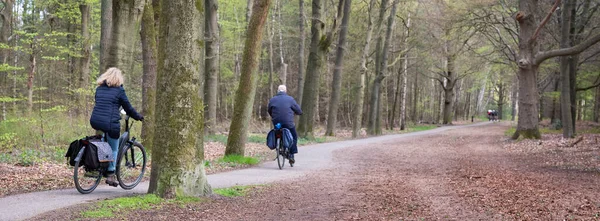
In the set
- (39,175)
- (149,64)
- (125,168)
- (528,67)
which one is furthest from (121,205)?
(528,67)

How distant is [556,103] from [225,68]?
25496 millimetres

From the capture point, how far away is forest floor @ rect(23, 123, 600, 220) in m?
6.36

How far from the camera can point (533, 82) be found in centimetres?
2172

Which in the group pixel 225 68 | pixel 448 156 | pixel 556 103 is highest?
pixel 225 68

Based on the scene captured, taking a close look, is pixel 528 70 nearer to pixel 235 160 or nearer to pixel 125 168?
pixel 235 160

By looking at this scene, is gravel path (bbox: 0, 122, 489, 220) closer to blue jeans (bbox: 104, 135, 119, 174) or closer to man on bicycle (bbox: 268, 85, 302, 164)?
blue jeans (bbox: 104, 135, 119, 174)

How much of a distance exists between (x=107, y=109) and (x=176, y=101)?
1.41 metres

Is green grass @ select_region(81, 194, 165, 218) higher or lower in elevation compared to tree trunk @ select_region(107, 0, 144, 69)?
lower

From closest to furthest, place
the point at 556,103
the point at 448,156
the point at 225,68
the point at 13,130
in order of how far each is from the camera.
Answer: the point at 13,130
the point at 448,156
the point at 556,103
the point at 225,68

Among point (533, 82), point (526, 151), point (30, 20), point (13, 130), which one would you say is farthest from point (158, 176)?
point (30, 20)

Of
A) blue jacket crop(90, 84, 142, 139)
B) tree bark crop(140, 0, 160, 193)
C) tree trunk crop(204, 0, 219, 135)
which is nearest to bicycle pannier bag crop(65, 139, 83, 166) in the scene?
blue jacket crop(90, 84, 142, 139)

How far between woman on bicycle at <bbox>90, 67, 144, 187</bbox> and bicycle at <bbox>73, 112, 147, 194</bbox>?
0.18 metres

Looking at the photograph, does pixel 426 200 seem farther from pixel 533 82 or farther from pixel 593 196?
pixel 533 82

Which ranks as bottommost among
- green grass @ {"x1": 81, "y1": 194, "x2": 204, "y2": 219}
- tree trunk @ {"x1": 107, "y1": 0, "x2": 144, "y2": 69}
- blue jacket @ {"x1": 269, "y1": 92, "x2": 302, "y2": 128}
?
green grass @ {"x1": 81, "y1": 194, "x2": 204, "y2": 219}
